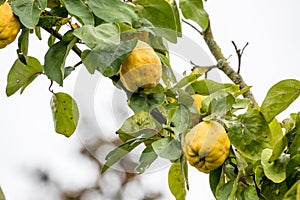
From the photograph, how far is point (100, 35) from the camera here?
1.51 ft

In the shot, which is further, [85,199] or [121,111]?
[85,199]

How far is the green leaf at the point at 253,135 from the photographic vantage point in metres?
0.52

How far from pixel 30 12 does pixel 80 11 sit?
4 cm

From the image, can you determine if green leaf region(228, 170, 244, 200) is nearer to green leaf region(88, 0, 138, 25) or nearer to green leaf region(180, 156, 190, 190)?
green leaf region(180, 156, 190, 190)

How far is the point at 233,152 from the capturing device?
1.78 ft

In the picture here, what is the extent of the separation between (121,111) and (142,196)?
9.64ft

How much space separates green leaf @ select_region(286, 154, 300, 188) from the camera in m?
0.51

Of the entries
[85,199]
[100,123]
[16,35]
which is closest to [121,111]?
[100,123]

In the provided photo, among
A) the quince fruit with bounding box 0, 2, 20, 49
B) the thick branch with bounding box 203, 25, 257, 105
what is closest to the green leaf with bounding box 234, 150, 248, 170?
the quince fruit with bounding box 0, 2, 20, 49

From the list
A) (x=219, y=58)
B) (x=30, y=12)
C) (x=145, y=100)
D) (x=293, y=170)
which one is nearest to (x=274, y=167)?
(x=293, y=170)

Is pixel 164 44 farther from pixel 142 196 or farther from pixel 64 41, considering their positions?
pixel 142 196

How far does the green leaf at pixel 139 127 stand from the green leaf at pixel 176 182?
90 mm

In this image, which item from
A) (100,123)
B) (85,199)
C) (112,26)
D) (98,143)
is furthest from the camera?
(85,199)

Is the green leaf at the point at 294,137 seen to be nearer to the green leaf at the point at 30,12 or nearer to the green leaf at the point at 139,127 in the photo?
the green leaf at the point at 139,127
